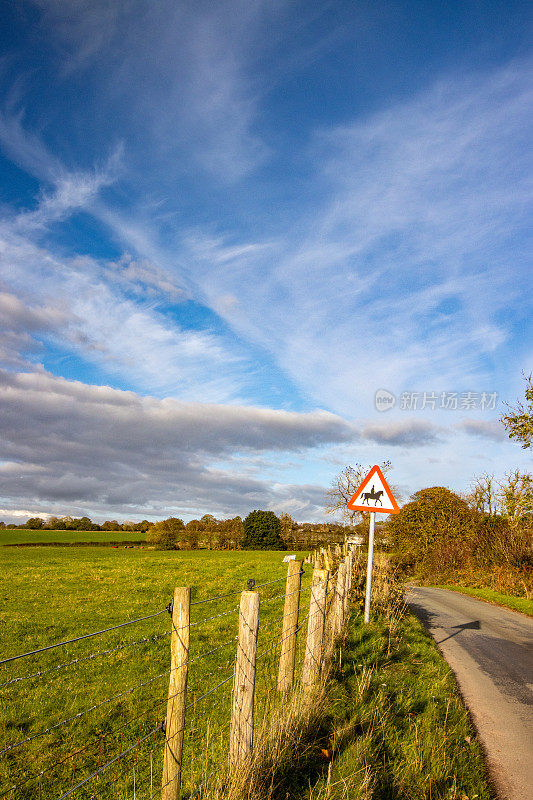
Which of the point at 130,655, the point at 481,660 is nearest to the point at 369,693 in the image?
the point at 481,660

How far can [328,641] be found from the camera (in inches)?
277

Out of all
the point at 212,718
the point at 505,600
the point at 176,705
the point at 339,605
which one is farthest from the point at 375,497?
the point at 505,600

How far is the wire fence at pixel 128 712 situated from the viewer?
4320mm

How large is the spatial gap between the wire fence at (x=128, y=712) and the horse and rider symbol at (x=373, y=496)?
1.69 meters

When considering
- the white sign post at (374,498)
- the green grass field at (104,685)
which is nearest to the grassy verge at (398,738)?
the green grass field at (104,685)

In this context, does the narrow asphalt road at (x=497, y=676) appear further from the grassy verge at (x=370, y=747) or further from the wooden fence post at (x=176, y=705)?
the wooden fence post at (x=176, y=705)

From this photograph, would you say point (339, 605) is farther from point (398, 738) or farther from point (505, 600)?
point (505, 600)

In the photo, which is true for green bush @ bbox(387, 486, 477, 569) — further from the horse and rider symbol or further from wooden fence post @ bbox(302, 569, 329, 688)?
wooden fence post @ bbox(302, 569, 329, 688)

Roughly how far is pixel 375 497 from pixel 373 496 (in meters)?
0.04

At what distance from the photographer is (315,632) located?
6.14 m

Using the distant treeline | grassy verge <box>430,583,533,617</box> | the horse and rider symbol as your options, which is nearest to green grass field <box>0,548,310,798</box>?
the horse and rider symbol

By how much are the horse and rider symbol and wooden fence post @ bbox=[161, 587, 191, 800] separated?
6978mm

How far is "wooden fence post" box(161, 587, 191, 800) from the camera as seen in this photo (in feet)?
12.0

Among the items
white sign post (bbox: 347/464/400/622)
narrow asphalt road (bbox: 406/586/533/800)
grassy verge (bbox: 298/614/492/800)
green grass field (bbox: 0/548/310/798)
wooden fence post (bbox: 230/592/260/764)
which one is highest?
white sign post (bbox: 347/464/400/622)
